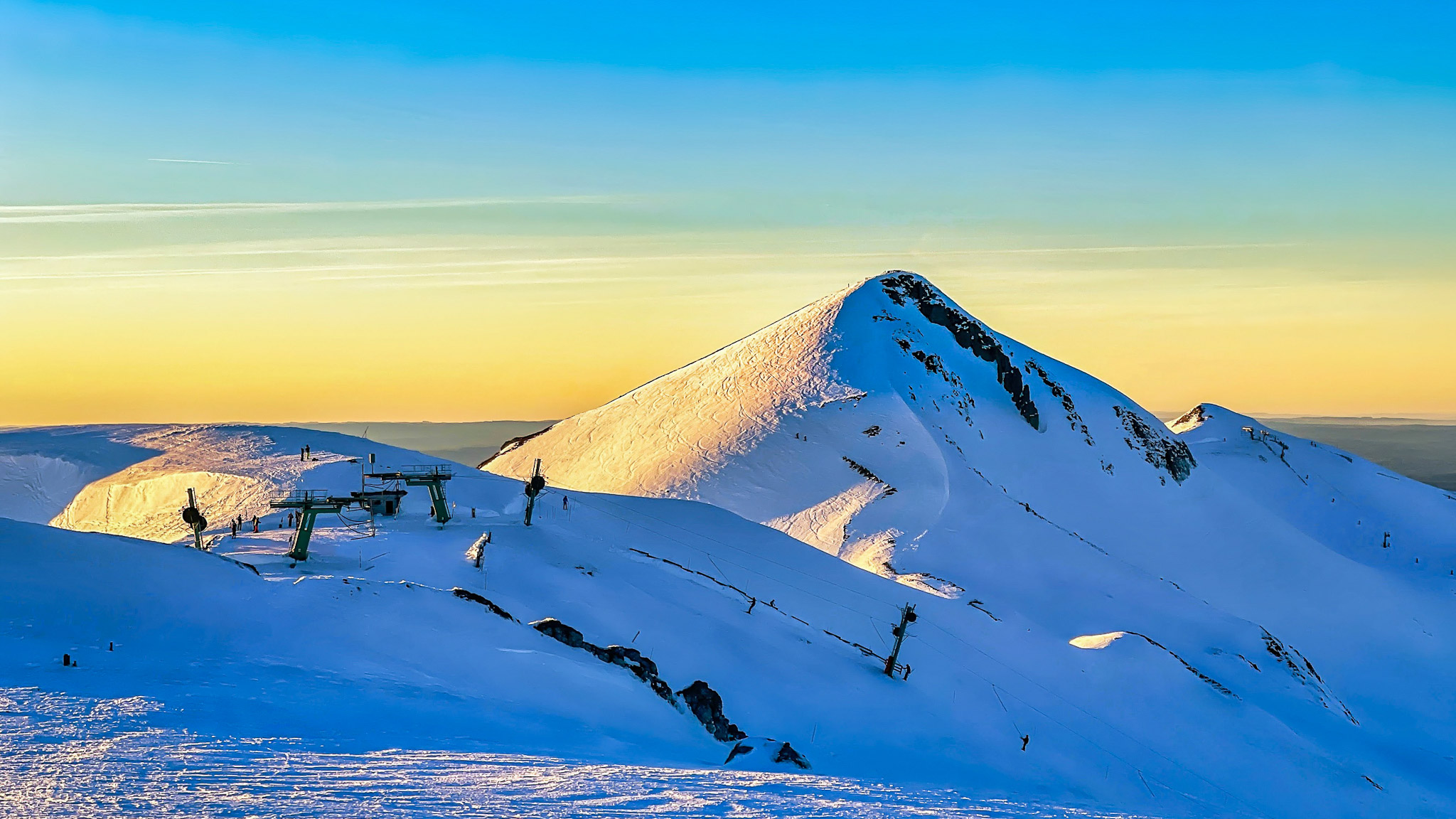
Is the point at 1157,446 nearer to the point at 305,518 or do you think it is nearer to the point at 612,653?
the point at 305,518

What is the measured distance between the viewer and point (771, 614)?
4494cm

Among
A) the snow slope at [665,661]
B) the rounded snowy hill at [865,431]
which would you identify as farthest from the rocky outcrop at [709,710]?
the rounded snowy hill at [865,431]

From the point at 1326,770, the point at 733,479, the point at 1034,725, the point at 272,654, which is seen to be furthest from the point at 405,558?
the point at 733,479

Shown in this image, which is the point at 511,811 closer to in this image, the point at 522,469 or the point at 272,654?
the point at 272,654

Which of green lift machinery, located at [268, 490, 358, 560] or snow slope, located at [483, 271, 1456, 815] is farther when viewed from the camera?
snow slope, located at [483, 271, 1456, 815]

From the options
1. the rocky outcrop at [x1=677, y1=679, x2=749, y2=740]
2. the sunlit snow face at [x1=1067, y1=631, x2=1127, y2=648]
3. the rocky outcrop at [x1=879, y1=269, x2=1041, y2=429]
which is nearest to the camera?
the rocky outcrop at [x1=677, y1=679, x2=749, y2=740]

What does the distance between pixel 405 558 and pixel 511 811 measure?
76.9 ft

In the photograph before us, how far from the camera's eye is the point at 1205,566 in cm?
9275

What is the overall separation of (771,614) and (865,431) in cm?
4654

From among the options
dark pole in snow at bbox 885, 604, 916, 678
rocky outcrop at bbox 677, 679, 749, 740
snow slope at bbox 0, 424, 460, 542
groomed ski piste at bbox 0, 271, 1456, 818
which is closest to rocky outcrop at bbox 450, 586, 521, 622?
groomed ski piste at bbox 0, 271, 1456, 818

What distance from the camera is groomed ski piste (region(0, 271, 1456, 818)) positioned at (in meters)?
21.9

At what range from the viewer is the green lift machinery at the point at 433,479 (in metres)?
47.7

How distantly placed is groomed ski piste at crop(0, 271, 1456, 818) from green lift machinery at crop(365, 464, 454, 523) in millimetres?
1425

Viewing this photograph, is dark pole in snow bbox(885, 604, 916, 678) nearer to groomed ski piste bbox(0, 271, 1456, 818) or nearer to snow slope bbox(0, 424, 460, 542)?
groomed ski piste bbox(0, 271, 1456, 818)
